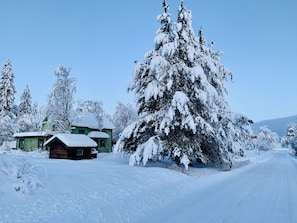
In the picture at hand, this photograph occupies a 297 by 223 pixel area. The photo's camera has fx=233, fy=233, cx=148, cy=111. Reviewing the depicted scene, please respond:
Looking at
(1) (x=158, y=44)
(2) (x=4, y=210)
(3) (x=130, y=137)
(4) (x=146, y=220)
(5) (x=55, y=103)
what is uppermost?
(1) (x=158, y=44)

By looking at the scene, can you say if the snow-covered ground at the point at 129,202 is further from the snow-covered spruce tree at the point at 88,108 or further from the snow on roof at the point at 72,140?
the snow-covered spruce tree at the point at 88,108

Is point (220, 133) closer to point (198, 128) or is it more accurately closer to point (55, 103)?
point (198, 128)

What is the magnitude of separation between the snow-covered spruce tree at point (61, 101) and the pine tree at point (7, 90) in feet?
63.4

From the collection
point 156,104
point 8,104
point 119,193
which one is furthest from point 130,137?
point 8,104

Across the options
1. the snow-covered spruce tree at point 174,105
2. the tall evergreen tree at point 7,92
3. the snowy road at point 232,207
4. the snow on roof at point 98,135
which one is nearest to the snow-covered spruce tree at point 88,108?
the snow on roof at point 98,135

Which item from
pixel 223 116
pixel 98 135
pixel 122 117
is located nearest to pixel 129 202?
pixel 223 116

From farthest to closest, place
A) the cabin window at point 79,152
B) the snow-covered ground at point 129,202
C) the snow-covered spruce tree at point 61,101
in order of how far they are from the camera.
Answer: the snow-covered spruce tree at point 61,101 → the cabin window at point 79,152 → the snow-covered ground at point 129,202

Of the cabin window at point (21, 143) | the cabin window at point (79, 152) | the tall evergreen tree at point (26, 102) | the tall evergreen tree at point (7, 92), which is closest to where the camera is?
the cabin window at point (79, 152)

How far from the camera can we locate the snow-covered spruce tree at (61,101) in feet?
89.8

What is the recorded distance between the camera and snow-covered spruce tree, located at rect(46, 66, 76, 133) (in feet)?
89.8

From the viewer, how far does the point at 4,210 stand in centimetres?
520

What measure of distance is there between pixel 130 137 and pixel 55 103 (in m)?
15.7

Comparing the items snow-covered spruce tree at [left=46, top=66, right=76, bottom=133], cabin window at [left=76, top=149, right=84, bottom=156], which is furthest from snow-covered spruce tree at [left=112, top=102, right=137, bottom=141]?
cabin window at [left=76, top=149, right=84, bottom=156]

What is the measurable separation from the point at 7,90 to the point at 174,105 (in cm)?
3977
